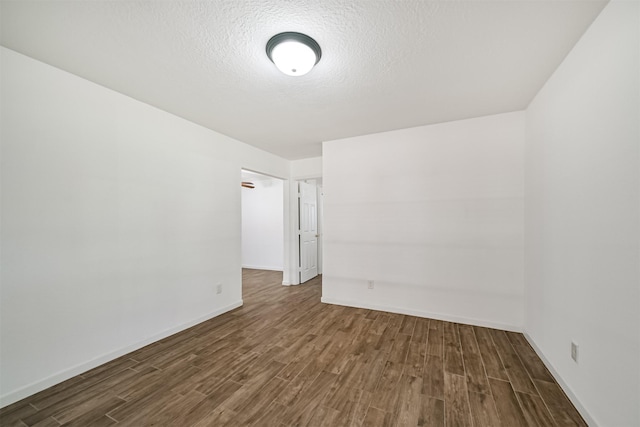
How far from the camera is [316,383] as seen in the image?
76.9 inches

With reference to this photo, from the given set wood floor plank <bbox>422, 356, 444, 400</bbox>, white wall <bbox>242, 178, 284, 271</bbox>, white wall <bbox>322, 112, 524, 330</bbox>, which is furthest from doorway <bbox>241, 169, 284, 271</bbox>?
wood floor plank <bbox>422, 356, 444, 400</bbox>

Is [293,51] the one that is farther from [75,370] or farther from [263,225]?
[263,225]

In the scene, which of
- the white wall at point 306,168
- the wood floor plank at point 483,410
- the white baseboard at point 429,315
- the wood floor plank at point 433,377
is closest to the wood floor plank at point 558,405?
the wood floor plank at point 483,410

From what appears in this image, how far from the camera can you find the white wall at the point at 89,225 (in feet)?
5.87

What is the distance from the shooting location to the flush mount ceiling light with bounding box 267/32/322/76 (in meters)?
1.63

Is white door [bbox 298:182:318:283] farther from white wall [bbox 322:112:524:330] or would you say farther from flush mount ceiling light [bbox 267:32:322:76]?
flush mount ceiling light [bbox 267:32:322:76]

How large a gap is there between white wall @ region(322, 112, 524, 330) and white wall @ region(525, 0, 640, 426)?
65 centimetres

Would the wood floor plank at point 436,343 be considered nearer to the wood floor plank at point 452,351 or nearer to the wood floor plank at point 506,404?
the wood floor plank at point 452,351

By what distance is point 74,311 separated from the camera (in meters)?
2.06

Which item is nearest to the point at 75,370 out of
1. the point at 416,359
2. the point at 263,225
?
the point at 416,359

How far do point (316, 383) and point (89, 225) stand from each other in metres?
2.40

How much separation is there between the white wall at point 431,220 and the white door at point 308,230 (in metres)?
1.23

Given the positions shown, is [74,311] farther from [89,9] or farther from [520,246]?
[520,246]

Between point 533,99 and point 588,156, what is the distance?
1363 mm
